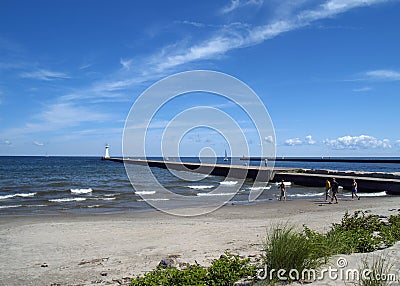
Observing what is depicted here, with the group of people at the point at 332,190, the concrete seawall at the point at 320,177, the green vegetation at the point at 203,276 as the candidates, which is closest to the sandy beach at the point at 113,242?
the green vegetation at the point at 203,276

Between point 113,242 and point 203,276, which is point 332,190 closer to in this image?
point 113,242

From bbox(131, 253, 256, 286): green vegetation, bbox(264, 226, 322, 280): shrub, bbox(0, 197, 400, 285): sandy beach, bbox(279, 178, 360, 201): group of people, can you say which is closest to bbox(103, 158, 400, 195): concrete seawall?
bbox(279, 178, 360, 201): group of people

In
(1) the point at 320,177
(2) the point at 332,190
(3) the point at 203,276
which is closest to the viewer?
(3) the point at 203,276

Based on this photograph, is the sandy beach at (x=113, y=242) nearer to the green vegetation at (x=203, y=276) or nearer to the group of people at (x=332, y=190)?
the green vegetation at (x=203, y=276)

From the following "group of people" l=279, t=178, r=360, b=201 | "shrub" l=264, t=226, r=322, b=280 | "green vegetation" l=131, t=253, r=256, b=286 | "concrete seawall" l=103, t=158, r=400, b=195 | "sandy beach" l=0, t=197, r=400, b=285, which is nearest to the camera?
"green vegetation" l=131, t=253, r=256, b=286

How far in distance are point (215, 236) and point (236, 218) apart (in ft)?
16.8

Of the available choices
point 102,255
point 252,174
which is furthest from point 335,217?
point 252,174

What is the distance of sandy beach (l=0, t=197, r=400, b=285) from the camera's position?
8688 millimetres

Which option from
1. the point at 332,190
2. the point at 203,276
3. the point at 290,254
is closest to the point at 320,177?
the point at 332,190

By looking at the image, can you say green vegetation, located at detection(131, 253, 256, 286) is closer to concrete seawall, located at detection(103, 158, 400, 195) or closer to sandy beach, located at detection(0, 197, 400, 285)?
sandy beach, located at detection(0, 197, 400, 285)

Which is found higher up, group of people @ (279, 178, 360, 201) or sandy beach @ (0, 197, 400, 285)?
group of people @ (279, 178, 360, 201)

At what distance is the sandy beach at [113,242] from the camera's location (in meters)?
8.69

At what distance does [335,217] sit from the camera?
16219 mm

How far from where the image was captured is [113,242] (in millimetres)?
12086
